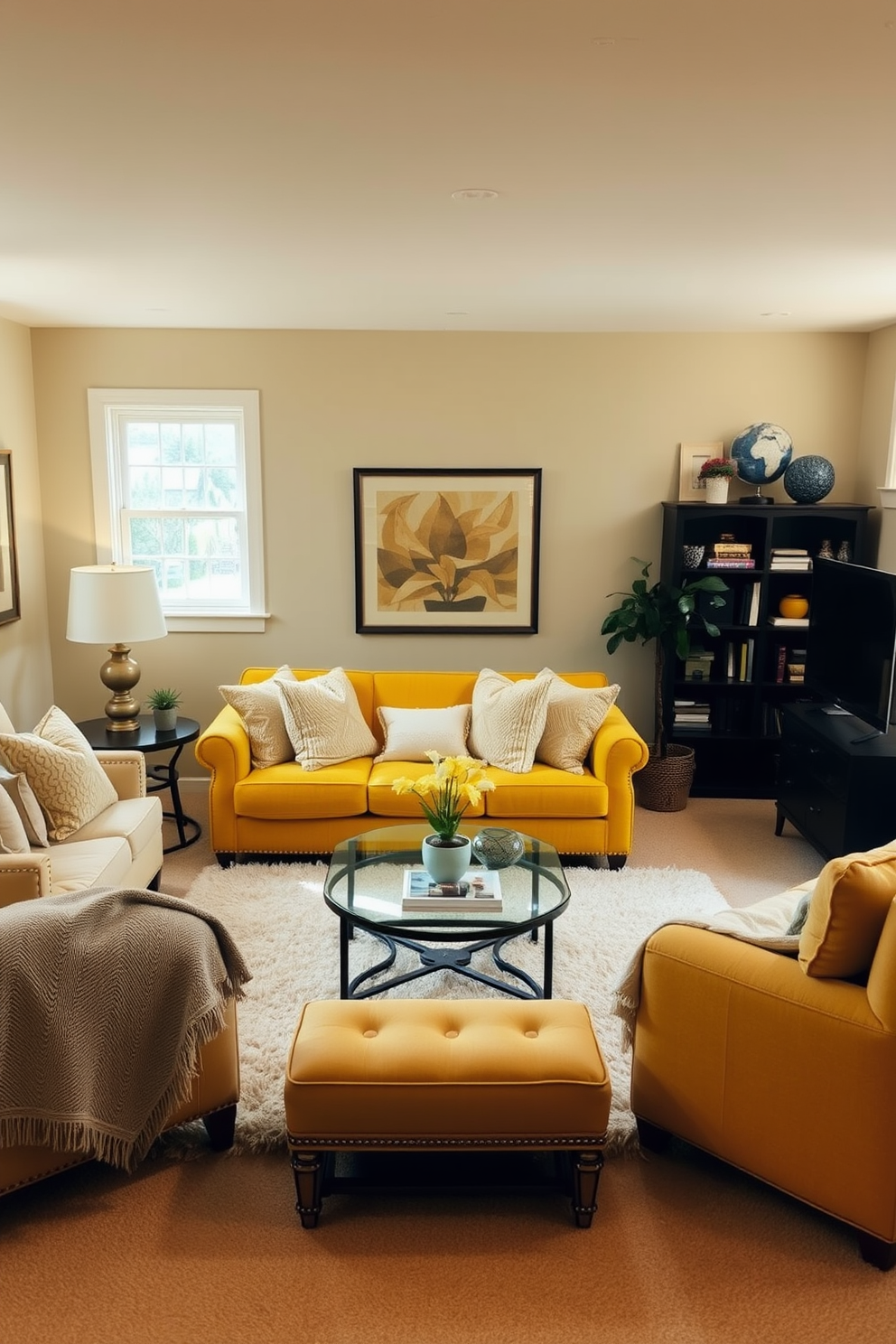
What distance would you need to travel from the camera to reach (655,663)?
5.70m

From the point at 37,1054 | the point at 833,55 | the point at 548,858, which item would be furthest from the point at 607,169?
the point at 37,1054

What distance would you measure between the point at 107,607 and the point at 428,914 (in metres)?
2.40

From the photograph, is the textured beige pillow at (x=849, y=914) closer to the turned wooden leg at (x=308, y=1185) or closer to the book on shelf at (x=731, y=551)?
the turned wooden leg at (x=308, y=1185)

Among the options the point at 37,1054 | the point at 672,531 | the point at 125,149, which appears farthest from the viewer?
the point at 672,531

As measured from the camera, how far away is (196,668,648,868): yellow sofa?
4.51m

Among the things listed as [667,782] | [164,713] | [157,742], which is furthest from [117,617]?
[667,782]

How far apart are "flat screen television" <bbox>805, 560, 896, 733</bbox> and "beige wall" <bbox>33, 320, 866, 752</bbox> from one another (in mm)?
929

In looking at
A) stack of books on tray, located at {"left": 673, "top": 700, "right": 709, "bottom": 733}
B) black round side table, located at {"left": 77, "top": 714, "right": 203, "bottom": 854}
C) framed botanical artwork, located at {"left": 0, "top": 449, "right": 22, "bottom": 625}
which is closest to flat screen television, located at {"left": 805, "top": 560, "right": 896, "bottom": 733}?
stack of books on tray, located at {"left": 673, "top": 700, "right": 709, "bottom": 733}

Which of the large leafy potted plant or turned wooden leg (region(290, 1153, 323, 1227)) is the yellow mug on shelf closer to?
the large leafy potted plant

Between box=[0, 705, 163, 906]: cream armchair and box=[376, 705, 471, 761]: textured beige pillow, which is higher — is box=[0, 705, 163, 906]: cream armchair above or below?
below

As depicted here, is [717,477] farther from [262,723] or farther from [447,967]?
[447,967]

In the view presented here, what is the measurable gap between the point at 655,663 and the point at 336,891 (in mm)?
2845

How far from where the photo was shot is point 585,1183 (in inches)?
95.4

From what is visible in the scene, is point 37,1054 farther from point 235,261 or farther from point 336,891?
point 235,261
